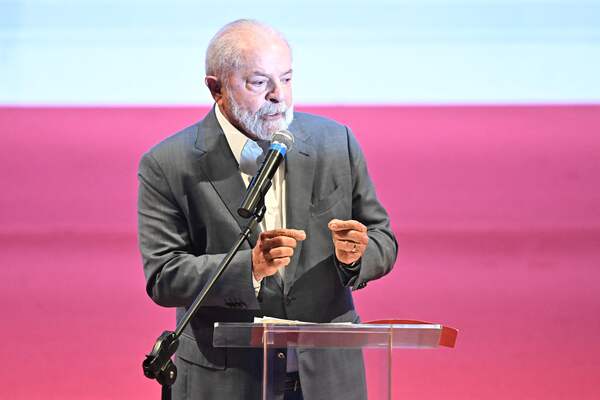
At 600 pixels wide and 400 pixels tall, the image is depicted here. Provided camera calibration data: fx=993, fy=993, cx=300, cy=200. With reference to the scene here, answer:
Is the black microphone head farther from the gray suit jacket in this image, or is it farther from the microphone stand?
the gray suit jacket

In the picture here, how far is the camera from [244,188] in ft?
6.75

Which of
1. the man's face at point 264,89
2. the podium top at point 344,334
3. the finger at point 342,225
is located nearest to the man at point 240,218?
the man's face at point 264,89

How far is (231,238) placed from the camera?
203cm

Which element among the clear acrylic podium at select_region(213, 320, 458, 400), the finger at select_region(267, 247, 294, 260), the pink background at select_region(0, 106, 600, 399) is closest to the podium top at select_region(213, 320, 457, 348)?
the clear acrylic podium at select_region(213, 320, 458, 400)

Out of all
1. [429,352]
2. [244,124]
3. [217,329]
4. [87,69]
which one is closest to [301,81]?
[87,69]

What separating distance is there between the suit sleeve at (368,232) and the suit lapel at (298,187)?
0.09 m

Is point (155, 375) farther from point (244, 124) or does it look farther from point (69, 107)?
point (69, 107)

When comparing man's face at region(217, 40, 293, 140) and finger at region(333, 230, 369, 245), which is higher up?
man's face at region(217, 40, 293, 140)

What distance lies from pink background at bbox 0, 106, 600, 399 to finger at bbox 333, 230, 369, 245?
1.71m

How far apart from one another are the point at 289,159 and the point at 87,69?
145 centimetres

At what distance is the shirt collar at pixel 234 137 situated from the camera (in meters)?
2.11

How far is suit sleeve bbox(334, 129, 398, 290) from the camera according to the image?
197 centimetres

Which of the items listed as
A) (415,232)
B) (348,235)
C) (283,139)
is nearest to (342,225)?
(348,235)

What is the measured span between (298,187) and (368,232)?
0.57ft
